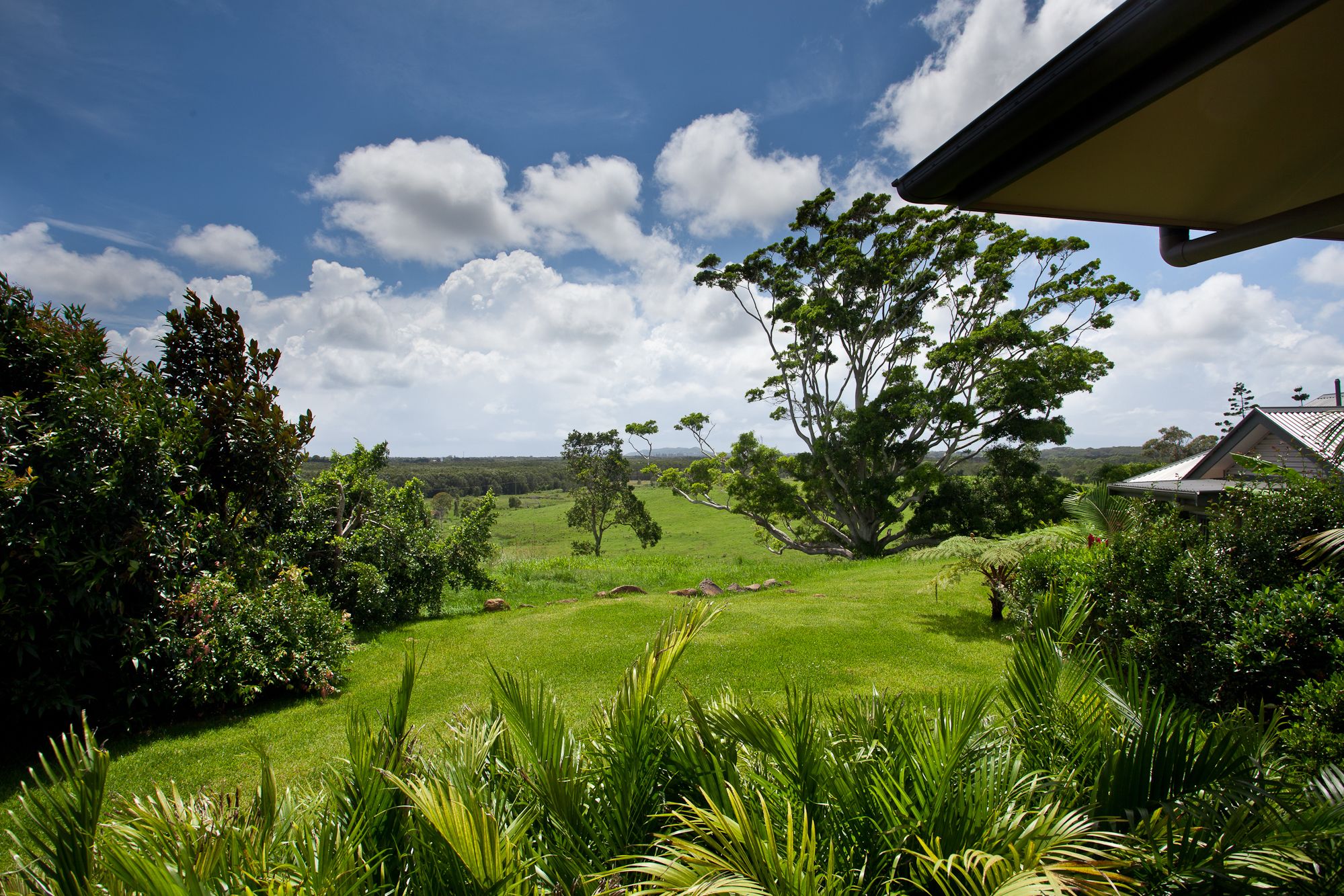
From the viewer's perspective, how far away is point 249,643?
229 inches

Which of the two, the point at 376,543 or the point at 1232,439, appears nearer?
the point at 376,543

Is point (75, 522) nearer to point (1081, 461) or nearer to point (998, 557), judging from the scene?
point (998, 557)

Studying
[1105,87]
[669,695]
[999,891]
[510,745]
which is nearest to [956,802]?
[999,891]

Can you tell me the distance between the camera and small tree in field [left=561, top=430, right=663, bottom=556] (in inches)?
1366

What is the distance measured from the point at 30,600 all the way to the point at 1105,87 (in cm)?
690

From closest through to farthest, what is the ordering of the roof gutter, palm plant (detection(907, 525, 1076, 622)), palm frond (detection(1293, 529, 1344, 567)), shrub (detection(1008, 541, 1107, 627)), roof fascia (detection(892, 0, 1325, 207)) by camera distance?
roof fascia (detection(892, 0, 1325, 207)) < the roof gutter < palm frond (detection(1293, 529, 1344, 567)) < shrub (detection(1008, 541, 1107, 627)) < palm plant (detection(907, 525, 1076, 622))

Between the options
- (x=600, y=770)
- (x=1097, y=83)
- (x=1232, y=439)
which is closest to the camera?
(x=1097, y=83)

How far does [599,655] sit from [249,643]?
3.65 metres

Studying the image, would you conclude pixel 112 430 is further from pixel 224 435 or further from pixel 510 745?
pixel 510 745

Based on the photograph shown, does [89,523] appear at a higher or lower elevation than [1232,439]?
lower

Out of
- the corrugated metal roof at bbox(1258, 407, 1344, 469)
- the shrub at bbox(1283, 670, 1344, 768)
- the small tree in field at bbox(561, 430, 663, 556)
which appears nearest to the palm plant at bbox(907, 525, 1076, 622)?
the shrub at bbox(1283, 670, 1344, 768)

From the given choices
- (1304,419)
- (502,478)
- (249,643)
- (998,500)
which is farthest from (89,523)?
(502,478)

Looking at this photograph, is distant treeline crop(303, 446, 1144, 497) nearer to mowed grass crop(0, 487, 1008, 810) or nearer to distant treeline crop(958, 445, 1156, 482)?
distant treeline crop(958, 445, 1156, 482)

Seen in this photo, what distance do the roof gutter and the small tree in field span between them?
32934 millimetres
